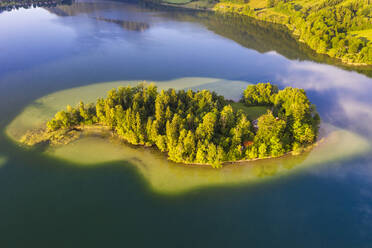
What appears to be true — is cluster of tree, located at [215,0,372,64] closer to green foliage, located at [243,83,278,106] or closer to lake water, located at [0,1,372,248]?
lake water, located at [0,1,372,248]

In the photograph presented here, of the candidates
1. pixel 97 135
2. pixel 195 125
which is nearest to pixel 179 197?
pixel 195 125

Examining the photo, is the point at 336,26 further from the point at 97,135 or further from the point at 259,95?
the point at 97,135

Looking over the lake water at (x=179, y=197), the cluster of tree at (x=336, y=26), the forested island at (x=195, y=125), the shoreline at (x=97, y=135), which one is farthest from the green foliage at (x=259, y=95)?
the cluster of tree at (x=336, y=26)

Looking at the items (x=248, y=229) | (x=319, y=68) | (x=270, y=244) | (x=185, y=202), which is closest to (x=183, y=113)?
(x=185, y=202)

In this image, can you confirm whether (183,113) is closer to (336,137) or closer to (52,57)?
(336,137)

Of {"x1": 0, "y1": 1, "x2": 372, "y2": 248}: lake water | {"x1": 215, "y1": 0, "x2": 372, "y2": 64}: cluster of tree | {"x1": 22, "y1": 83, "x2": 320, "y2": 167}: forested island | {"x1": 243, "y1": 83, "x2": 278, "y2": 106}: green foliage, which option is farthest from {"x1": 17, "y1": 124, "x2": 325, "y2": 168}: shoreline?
{"x1": 215, "y1": 0, "x2": 372, "y2": 64}: cluster of tree

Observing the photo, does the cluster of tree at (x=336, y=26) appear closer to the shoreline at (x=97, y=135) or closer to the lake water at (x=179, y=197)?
the lake water at (x=179, y=197)
